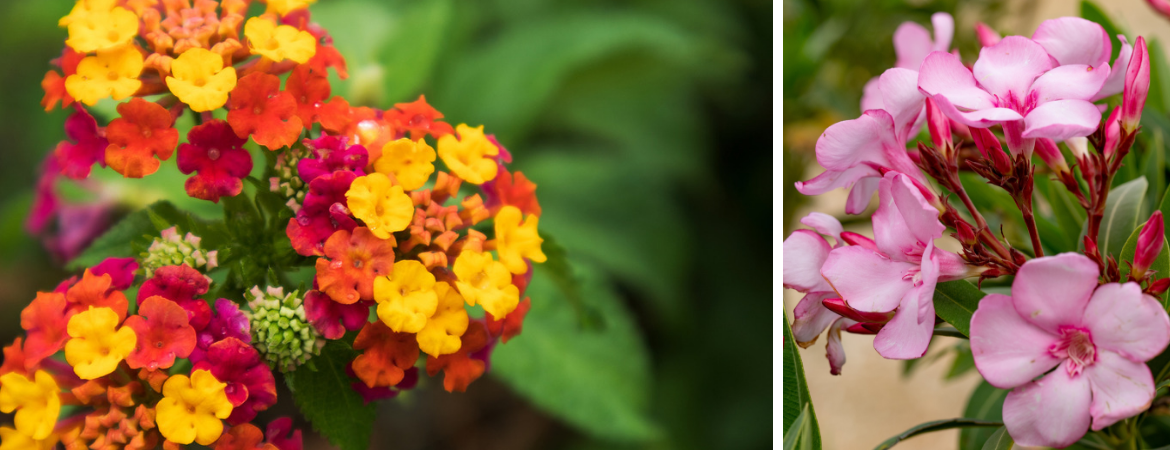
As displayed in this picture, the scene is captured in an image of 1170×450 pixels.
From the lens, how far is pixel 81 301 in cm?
31

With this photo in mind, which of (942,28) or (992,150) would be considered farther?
(942,28)

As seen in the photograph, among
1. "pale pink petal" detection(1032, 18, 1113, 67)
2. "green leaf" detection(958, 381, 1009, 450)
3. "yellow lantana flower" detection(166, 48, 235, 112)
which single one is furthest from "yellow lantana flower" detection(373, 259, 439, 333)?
"green leaf" detection(958, 381, 1009, 450)

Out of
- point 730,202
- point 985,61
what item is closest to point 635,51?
point 730,202

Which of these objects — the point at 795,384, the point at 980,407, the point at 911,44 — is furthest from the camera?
the point at 980,407

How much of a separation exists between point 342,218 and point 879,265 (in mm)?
236

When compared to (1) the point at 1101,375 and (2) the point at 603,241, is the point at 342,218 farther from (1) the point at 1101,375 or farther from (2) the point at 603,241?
→ (2) the point at 603,241

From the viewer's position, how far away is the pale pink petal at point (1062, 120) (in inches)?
11.5

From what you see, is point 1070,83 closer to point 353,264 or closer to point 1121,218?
point 1121,218

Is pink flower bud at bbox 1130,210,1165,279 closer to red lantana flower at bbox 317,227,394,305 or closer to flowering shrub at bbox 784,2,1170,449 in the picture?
flowering shrub at bbox 784,2,1170,449

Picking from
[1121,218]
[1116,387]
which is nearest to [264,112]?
[1116,387]

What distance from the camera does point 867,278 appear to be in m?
0.32

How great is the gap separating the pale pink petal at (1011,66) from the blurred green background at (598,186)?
0.25 m

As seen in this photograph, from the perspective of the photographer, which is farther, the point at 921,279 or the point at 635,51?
the point at 635,51

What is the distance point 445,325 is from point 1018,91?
275 mm
